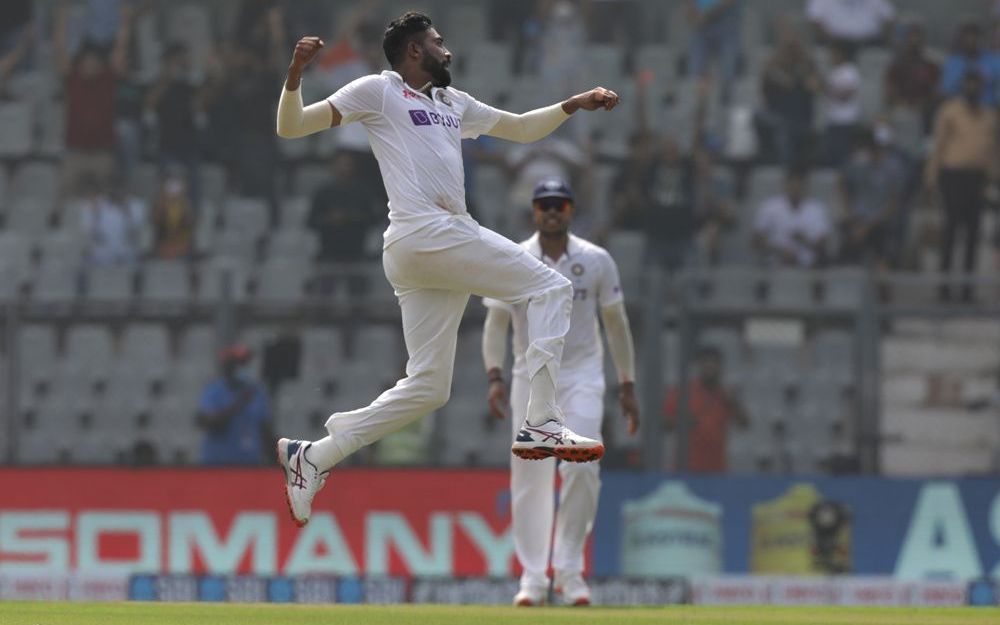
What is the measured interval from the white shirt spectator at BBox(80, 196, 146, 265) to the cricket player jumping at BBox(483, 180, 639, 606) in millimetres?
7121

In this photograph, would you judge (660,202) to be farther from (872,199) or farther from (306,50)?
(306,50)

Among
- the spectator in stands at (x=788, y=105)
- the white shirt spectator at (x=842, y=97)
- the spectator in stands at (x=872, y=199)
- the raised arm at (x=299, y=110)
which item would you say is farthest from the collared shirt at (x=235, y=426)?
the raised arm at (x=299, y=110)

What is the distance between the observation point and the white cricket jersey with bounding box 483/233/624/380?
1050 cm

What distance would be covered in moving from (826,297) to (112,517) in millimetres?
5555

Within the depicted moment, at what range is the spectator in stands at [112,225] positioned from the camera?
17109 mm

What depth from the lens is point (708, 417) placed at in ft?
48.9

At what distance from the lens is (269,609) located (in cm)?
939

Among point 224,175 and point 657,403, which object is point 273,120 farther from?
point 657,403

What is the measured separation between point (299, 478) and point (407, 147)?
151 cm

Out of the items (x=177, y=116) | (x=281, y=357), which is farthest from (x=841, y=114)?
(x=281, y=357)

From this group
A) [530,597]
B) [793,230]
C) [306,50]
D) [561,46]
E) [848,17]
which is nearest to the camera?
[306,50]

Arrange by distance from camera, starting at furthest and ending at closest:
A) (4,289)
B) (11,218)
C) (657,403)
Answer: (11,218) < (4,289) < (657,403)

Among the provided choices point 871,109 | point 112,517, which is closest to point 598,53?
point 871,109

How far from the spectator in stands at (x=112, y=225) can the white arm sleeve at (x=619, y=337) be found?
7358 millimetres
